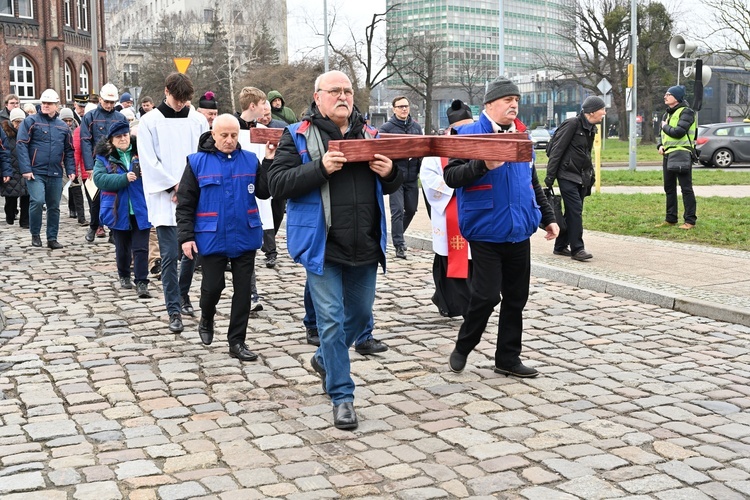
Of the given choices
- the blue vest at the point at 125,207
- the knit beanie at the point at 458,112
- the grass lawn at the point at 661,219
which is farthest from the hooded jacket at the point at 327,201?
the grass lawn at the point at 661,219

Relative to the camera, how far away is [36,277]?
11.8 meters

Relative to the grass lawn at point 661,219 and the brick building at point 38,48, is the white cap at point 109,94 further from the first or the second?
the brick building at point 38,48

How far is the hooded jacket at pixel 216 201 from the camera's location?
7.50 m

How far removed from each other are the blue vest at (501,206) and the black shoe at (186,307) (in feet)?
11.7

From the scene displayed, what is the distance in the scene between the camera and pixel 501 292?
696 centimetres

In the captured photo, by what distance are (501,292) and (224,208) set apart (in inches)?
83.5

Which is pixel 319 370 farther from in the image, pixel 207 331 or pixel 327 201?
pixel 207 331

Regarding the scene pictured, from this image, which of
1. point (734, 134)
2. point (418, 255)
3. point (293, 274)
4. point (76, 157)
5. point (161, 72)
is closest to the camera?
point (293, 274)

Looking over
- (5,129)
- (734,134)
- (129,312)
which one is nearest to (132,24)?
(734,134)

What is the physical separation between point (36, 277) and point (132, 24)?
5107 inches

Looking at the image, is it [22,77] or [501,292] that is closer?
[501,292]

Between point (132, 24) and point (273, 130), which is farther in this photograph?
point (132, 24)

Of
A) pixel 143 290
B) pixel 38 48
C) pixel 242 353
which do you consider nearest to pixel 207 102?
pixel 143 290

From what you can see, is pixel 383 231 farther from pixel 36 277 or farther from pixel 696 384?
pixel 36 277
